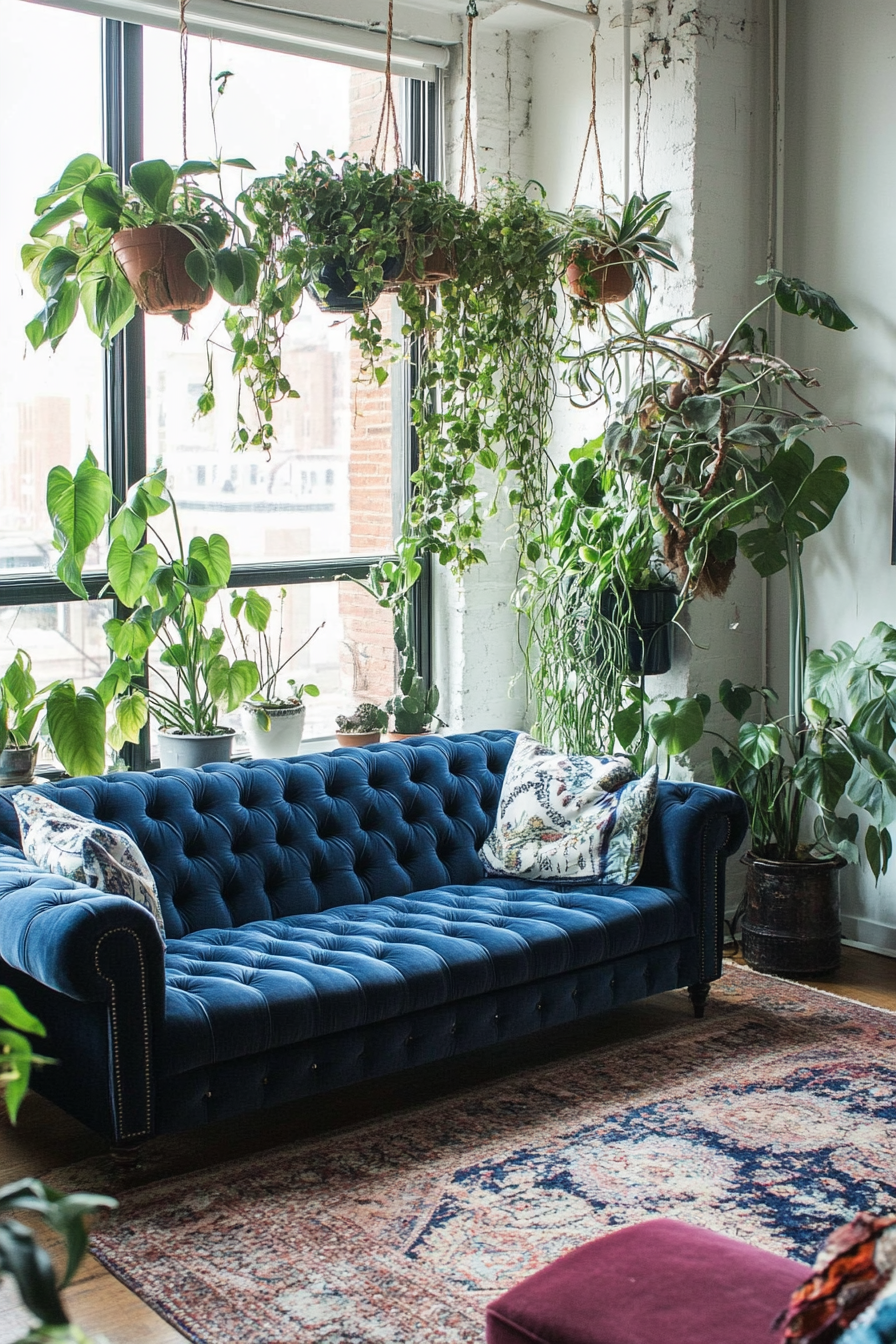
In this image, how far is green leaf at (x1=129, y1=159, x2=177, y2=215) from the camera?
11.1ft

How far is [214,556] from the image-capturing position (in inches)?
169

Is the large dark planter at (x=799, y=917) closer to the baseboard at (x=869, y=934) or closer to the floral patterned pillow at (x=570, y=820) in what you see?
the baseboard at (x=869, y=934)

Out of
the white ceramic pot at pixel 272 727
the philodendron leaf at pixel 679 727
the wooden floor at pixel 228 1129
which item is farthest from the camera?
the white ceramic pot at pixel 272 727

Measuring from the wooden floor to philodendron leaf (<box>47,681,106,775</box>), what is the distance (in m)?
0.94

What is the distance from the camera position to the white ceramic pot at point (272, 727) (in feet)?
14.7

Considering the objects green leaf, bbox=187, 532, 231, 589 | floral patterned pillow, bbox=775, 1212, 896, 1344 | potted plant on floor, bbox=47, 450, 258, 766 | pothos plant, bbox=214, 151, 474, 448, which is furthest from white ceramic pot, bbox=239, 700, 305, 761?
floral patterned pillow, bbox=775, 1212, 896, 1344

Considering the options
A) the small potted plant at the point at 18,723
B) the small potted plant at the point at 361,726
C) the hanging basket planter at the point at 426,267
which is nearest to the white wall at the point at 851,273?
the hanging basket planter at the point at 426,267

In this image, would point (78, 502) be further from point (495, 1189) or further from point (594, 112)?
point (495, 1189)

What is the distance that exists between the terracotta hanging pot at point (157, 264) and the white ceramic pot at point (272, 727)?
1405 millimetres

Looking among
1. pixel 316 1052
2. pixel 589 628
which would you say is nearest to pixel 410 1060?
pixel 316 1052

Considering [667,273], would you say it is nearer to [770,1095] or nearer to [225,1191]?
[770,1095]

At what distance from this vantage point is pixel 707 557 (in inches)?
173

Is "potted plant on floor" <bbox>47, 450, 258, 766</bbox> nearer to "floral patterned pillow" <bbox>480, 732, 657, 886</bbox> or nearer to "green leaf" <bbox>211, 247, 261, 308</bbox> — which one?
"green leaf" <bbox>211, 247, 261, 308</bbox>

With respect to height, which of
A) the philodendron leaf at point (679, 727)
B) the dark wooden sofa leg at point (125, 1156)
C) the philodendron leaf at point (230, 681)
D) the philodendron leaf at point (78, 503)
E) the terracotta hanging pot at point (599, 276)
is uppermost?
the terracotta hanging pot at point (599, 276)
